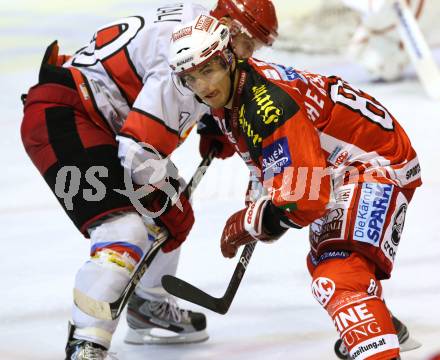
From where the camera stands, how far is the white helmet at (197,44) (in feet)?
6.75

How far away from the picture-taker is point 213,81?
2072 millimetres

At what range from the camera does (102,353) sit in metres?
2.32

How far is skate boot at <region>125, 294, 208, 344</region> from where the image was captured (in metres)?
2.77

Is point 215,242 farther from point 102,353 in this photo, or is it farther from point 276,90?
Result: point 276,90

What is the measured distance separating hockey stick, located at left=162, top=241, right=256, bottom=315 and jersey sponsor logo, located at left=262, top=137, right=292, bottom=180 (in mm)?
359

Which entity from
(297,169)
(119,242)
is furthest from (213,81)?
(119,242)

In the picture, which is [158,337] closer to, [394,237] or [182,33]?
[394,237]

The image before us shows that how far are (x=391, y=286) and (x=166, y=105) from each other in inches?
38.1

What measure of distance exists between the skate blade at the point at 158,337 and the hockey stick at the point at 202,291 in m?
0.44

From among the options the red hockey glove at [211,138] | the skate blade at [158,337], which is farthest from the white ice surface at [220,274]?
the red hockey glove at [211,138]

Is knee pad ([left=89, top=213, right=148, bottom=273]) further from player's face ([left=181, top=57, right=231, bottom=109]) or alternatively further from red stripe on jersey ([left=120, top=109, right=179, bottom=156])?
player's face ([left=181, top=57, right=231, bottom=109])

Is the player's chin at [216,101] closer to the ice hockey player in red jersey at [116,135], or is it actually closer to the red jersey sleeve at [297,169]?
the red jersey sleeve at [297,169]

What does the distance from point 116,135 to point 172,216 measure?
255 millimetres
